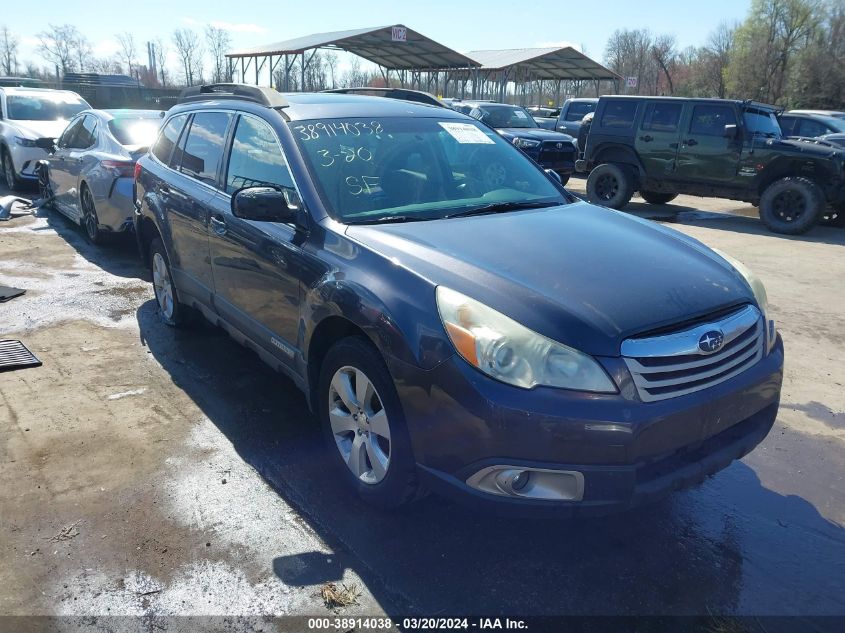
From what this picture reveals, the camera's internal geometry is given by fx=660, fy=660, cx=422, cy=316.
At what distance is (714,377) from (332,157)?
83.3 inches

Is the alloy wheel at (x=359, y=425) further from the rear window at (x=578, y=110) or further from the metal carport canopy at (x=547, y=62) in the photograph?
the metal carport canopy at (x=547, y=62)

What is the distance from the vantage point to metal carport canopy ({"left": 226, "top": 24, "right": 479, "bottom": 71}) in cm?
2623

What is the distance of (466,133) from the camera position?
4.10m

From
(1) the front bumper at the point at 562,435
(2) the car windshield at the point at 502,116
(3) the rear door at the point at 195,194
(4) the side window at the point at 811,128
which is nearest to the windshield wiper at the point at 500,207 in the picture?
(1) the front bumper at the point at 562,435

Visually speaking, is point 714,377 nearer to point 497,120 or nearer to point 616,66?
point 497,120

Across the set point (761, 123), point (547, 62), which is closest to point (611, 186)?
point (761, 123)

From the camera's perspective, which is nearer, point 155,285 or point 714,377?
point 714,377

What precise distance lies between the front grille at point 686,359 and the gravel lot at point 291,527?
802 mm

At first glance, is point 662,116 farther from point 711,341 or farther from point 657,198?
point 711,341

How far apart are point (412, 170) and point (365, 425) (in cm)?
147

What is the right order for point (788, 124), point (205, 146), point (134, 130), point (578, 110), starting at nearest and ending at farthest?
point (205, 146) → point (134, 130) → point (788, 124) → point (578, 110)

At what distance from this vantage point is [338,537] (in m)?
2.83

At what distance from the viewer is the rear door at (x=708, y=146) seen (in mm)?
10625

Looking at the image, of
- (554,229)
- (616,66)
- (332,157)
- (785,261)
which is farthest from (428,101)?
(616,66)
